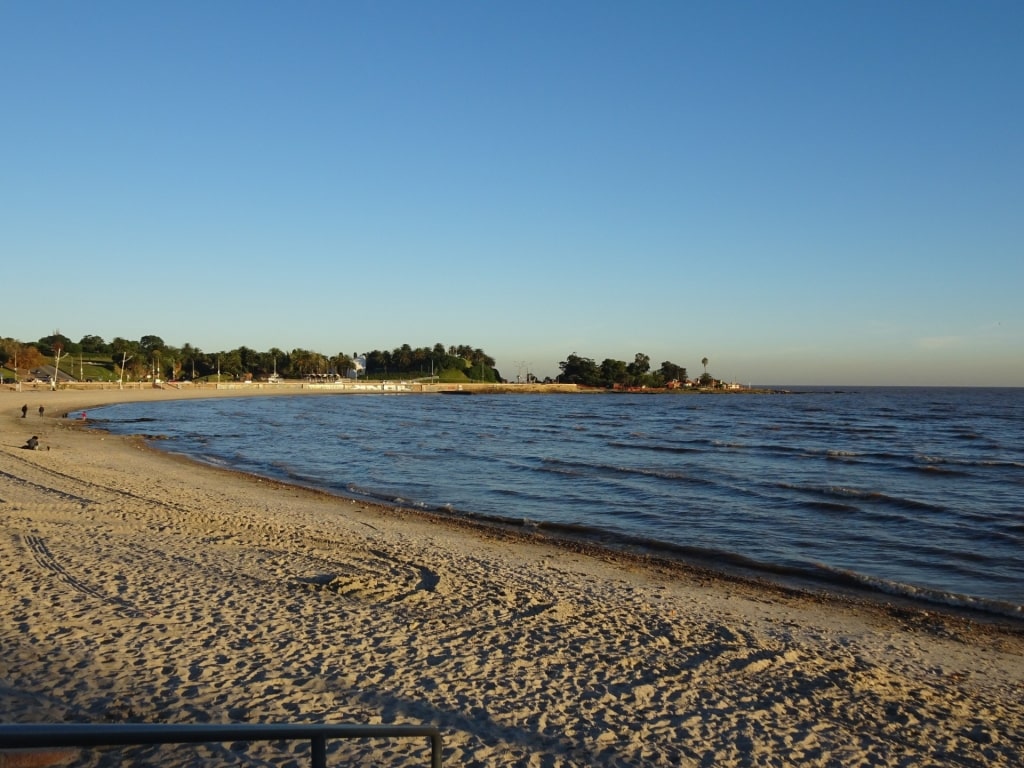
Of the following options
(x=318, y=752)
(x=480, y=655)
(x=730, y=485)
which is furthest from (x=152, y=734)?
(x=730, y=485)

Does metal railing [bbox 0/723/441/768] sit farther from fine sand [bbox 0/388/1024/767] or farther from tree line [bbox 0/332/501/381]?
tree line [bbox 0/332/501/381]

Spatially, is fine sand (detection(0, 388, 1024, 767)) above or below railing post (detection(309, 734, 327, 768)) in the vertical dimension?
below

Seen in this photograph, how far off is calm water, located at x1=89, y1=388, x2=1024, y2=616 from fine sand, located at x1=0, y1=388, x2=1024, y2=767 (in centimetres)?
312

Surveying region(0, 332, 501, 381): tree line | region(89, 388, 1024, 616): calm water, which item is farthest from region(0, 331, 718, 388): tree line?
region(89, 388, 1024, 616): calm water

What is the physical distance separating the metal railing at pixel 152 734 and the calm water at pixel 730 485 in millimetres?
12197

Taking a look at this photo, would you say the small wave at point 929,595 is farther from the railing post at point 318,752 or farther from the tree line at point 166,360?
the tree line at point 166,360

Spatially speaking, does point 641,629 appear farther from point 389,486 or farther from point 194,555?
point 389,486

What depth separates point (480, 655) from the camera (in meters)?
8.00

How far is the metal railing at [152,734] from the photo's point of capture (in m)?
1.86

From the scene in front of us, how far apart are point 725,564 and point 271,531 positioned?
8883 mm

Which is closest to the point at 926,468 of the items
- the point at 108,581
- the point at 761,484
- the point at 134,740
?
the point at 761,484

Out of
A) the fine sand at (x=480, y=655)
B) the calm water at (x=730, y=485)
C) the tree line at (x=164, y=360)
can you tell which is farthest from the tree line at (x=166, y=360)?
the fine sand at (x=480, y=655)

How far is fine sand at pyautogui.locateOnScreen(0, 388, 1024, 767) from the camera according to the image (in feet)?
20.4

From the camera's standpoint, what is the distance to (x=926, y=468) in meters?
29.4
